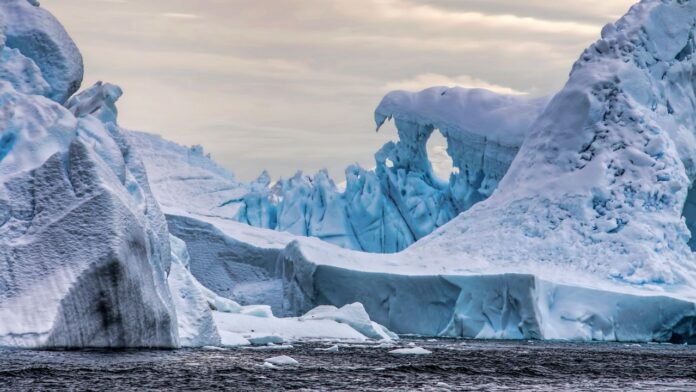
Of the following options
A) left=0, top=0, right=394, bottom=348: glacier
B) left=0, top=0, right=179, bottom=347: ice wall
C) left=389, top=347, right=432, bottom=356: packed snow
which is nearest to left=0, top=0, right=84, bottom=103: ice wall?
left=0, top=0, right=394, bottom=348: glacier

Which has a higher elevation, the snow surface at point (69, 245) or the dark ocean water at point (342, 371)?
the snow surface at point (69, 245)

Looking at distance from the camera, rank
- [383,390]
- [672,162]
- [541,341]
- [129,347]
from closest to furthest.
→ [383,390] → [129,347] → [541,341] → [672,162]

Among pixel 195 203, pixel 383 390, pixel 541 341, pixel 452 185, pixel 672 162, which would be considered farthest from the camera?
pixel 195 203

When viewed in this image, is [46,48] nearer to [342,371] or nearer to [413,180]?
[342,371]

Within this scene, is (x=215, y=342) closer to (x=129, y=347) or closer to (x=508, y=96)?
(x=129, y=347)

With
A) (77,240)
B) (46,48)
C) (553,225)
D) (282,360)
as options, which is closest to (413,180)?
(553,225)

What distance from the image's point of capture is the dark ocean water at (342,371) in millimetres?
12639

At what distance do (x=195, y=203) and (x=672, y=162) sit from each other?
19.0 meters

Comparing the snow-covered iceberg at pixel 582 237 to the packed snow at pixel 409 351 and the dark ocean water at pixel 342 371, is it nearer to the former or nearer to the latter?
the dark ocean water at pixel 342 371

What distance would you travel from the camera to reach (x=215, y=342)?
1866 centimetres

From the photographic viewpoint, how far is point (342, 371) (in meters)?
15.2

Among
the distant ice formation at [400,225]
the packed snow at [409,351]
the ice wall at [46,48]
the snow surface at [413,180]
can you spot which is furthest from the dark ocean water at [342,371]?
the snow surface at [413,180]

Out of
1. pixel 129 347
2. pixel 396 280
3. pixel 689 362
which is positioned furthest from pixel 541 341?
pixel 129 347

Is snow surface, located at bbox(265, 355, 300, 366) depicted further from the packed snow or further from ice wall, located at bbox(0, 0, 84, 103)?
ice wall, located at bbox(0, 0, 84, 103)
